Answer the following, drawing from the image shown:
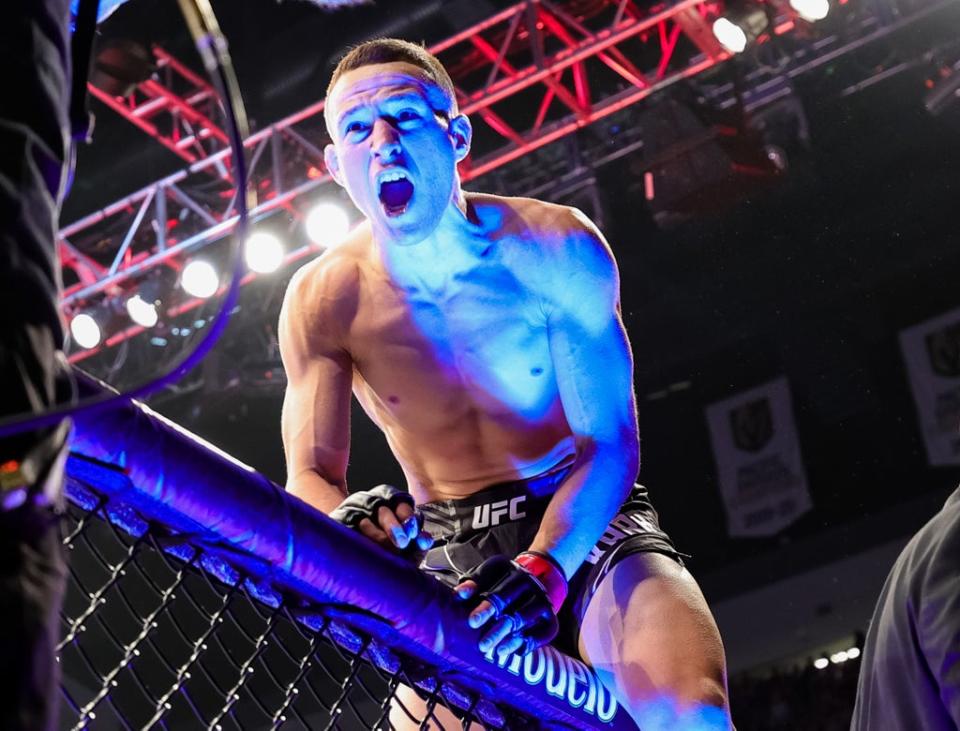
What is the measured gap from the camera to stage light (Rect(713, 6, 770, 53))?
6121mm

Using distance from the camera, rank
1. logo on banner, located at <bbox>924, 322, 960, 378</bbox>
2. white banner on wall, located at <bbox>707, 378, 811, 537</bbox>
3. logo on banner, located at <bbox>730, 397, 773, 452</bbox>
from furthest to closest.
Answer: logo on banner, located at <bbox>730, 397, 773, 452</bbox>, white banner on wall, located at <bbox>707, 378, 811, 537</bbox>, logo on banner, located at <bbox>924, 322, 960, 378</bbox>

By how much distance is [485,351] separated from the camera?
7.72 ft

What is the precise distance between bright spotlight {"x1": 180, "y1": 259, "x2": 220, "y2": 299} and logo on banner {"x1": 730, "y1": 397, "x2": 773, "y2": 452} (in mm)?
4926

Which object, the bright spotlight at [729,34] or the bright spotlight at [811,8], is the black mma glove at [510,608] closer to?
the bright spotlight at [729,34]

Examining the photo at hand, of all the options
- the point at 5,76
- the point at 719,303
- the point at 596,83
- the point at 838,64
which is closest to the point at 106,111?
the point at 596,83

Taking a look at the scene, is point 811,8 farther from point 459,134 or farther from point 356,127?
point 356,127

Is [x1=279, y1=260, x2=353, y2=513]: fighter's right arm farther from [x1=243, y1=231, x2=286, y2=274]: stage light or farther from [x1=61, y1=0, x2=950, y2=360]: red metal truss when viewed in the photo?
[x1=243, y1=231, x2=286, y2=274]: stage light

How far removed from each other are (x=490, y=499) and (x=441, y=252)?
1.72 ft

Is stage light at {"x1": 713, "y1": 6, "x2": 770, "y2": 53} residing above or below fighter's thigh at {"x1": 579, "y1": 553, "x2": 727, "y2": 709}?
above

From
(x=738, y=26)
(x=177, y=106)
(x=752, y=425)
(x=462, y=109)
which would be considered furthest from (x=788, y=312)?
(x=177, y=106)

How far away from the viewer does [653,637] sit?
2.09m

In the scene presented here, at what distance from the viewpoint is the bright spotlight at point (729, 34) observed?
20.1 ft

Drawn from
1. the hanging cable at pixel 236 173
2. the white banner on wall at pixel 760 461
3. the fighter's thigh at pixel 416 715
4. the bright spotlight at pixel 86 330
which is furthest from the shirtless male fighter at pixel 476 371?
the white banner on wall at pixel 760 461

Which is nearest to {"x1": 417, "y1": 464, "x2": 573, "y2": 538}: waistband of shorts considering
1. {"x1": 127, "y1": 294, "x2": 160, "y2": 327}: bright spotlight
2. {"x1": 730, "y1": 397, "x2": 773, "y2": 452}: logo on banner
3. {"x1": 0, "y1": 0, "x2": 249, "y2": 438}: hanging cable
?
{"x1": 0, "y1": 0, "x2": 249, "y2": 438}: hanging cable
